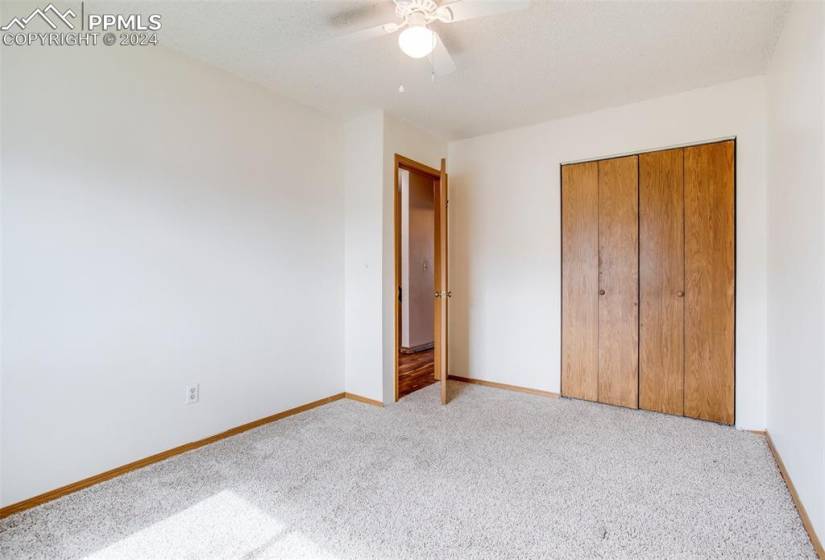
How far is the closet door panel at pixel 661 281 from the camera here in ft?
10.1

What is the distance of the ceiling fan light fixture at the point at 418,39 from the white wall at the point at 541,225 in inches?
84.2

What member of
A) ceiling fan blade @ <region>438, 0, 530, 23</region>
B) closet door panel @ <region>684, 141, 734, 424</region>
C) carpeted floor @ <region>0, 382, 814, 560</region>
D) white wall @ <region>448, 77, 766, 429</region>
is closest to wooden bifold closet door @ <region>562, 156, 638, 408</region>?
white wall @ <region>448, 77, 766, 429</region>

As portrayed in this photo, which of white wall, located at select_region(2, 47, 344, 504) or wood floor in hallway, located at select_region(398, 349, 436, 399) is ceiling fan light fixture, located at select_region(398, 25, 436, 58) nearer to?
white wall, located at select_region(2, 47, 344, 504)

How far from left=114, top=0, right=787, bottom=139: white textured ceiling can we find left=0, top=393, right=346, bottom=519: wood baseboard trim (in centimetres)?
238

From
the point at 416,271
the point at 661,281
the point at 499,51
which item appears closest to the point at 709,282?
the point at 661,281

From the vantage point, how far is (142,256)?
7.63 ft

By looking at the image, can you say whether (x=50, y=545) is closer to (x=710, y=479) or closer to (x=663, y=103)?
(x=710, y=479)

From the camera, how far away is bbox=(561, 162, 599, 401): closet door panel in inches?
136

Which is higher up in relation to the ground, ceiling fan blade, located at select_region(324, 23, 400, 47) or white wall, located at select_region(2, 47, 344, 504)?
ceiling fan blade, located at select_region(324, 23, 400, 47)

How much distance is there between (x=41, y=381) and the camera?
1977mm

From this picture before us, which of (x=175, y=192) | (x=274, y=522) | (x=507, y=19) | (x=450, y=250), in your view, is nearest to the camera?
(x=274, y=522)

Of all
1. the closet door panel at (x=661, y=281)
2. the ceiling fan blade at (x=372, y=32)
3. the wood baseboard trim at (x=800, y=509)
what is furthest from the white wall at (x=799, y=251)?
the ceiling fan blade at (x=372, y=32)

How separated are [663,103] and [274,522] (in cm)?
370

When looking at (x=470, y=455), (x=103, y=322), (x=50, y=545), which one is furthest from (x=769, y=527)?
(x=103, y=322)
